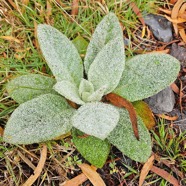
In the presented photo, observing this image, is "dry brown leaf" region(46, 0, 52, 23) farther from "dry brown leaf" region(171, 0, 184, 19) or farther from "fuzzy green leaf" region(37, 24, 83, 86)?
"dry brown leaf" region(171, 0, 184, 19)

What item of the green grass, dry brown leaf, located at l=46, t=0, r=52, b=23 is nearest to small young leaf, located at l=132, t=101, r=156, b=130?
the green grass

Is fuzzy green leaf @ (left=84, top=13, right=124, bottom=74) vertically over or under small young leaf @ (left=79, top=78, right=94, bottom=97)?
over

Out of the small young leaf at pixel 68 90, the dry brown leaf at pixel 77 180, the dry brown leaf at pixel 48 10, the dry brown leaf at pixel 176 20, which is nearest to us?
the small young leaf at pixel 68 90

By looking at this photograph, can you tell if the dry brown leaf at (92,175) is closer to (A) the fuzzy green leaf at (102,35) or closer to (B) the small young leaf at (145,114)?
(B) the small young leaf at (145,114)

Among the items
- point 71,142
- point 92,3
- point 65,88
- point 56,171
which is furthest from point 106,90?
point 92,3

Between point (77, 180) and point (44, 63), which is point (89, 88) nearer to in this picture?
point (44, 63)

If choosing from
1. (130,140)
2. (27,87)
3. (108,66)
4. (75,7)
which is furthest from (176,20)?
(27,87)

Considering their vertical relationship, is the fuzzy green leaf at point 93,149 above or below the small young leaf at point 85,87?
below

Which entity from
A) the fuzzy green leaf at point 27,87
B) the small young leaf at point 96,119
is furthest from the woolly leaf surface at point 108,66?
the fuzzy green leaf at point 27,87
